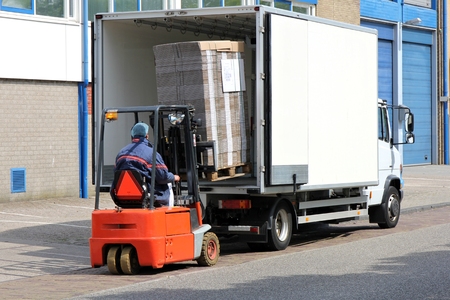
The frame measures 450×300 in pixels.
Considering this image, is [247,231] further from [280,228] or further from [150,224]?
[150,224]

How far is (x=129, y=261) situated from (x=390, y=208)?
22.9ft

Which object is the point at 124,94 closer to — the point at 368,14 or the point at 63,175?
the point at 63,175

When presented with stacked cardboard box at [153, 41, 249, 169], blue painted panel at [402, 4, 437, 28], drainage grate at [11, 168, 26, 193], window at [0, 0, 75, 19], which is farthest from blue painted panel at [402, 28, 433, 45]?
stacked cardboard box at [153, 41, 249, 169]

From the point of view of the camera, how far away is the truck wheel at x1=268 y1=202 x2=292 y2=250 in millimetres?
13234

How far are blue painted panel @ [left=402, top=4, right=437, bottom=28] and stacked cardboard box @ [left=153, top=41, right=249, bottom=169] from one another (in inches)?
1040

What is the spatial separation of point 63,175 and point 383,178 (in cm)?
854

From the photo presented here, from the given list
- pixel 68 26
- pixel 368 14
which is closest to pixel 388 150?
pixel 68 26

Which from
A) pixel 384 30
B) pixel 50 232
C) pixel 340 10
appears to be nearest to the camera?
pixel 50 232

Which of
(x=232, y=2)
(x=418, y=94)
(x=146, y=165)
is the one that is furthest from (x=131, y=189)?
(x=418, y=94)

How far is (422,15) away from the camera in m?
39.5

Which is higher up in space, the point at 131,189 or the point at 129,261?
the point at 131,189

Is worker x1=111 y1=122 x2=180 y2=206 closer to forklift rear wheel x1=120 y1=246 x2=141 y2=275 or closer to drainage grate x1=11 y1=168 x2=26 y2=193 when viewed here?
forklift rear wheel x1=120 y1=246 x2=141 y2=275

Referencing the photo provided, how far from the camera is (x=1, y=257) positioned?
41.7 feet

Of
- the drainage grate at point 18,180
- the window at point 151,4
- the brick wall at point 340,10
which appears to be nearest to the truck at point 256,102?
the drainage grate at point 18,180
